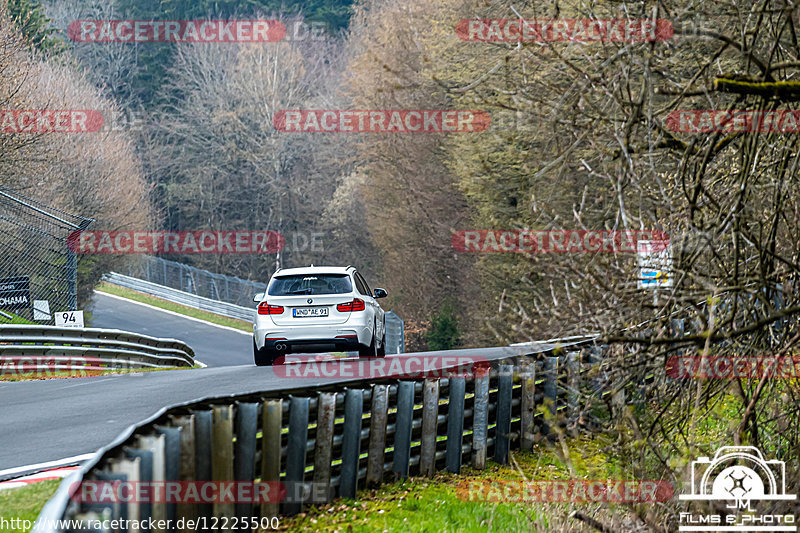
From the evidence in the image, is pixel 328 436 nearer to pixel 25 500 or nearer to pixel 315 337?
pixel 25 500

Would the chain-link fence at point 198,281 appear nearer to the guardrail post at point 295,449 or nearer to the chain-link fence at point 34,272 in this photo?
the chain-link fence at point 34,272

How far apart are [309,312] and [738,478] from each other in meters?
11.6

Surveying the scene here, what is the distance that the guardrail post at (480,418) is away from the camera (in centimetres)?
1125

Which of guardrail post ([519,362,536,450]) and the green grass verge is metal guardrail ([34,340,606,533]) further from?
the green grass verge

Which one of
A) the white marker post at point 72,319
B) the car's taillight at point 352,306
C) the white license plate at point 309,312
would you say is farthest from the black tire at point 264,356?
the white marker post at point 72,319

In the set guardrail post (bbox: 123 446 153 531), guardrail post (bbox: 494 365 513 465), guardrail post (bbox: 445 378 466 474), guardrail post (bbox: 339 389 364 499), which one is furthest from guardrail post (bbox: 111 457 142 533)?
guardrail post (bbox: 494 365 513 465)

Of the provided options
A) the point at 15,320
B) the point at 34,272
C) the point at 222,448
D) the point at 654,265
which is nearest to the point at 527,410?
the point at 222,448

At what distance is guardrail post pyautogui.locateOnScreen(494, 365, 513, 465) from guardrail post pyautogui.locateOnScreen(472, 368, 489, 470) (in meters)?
0.39

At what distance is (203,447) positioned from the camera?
24.1ft

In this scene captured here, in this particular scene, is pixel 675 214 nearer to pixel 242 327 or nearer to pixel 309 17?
pixel 242 327

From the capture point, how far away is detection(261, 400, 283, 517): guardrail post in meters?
8.25

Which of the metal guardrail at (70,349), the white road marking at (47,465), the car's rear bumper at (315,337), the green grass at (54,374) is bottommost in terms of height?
the green grass at (54,374)

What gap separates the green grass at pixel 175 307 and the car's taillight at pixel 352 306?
1452 inches

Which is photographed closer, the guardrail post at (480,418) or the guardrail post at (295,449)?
Result: the guardrail post at (295,449)
